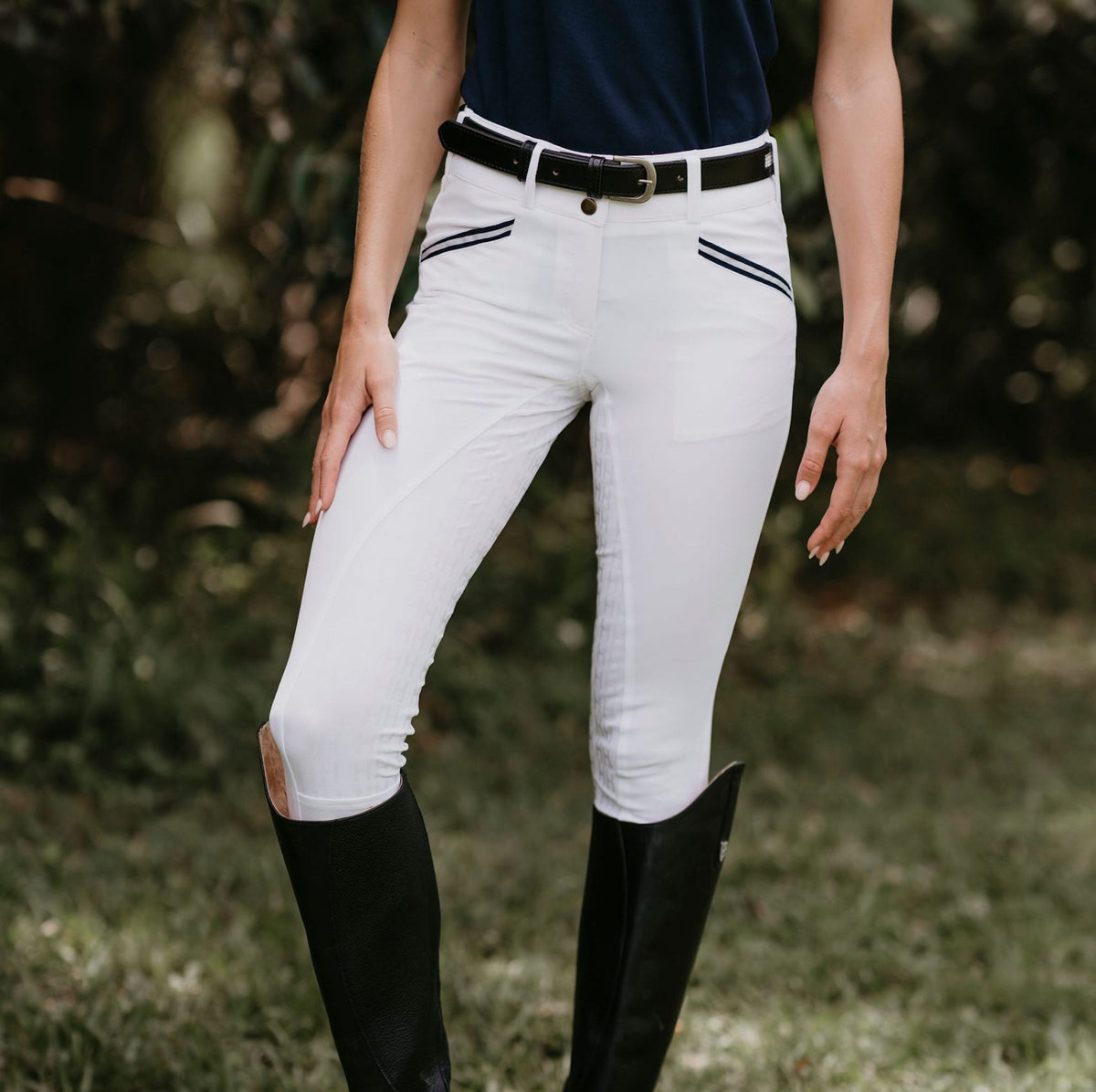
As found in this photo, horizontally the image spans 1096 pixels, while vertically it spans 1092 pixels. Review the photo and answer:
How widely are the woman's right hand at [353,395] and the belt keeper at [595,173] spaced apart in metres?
0.24

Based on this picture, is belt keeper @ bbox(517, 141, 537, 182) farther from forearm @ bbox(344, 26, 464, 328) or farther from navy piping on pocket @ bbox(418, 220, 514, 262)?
forearm @ bbox(344, 26, 464, 328)

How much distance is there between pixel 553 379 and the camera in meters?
1.38

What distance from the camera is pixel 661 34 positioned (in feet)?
4.42

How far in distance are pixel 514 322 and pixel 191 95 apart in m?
4.03

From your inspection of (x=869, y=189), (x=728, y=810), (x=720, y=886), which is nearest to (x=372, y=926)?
(x=728, y=810)

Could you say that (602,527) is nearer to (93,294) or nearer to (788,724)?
(788,724)

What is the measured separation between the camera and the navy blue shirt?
1.34m

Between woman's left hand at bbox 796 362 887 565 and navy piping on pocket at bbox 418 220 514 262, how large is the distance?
13.9 inches

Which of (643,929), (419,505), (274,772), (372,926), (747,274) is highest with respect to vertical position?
(747,274)

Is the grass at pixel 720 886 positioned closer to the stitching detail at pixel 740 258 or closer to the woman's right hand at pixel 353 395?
the woman's right hand at pixel 353 395

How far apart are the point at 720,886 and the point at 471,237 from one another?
6.02 feet

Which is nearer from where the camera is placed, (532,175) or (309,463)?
(532,175)

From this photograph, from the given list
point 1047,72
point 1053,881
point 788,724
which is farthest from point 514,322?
point 1047,72

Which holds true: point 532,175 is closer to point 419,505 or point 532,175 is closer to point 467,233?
point 467,233
